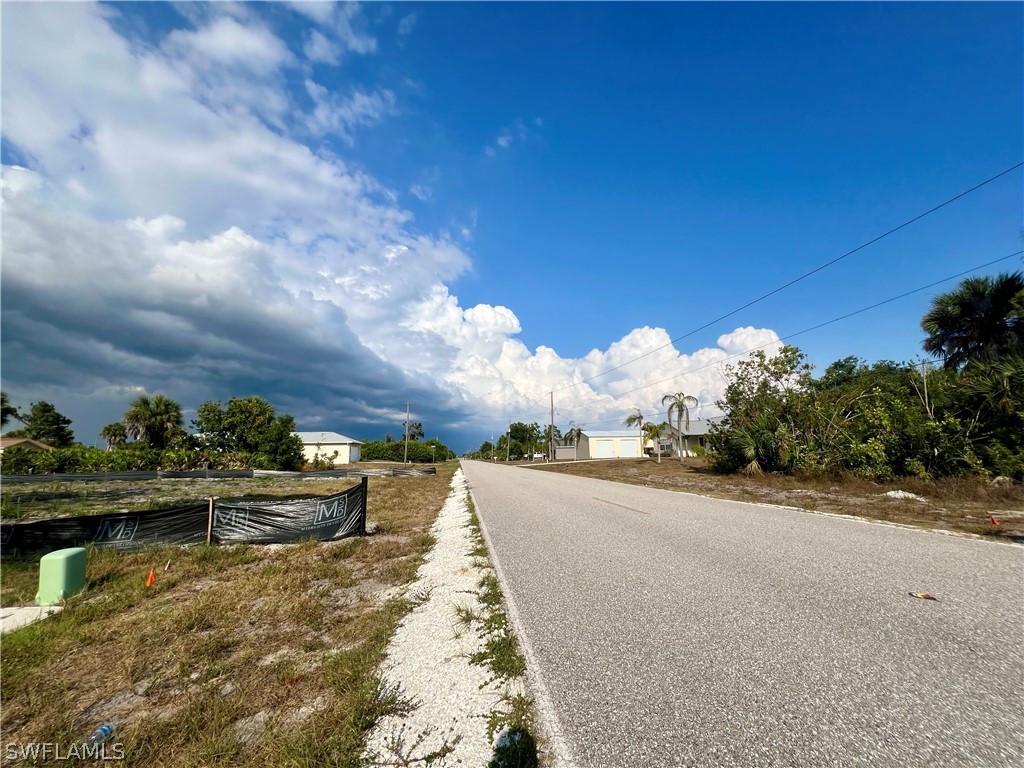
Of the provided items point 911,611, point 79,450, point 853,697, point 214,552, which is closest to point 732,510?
point 911,611

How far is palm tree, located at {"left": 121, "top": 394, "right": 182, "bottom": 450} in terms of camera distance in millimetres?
39281

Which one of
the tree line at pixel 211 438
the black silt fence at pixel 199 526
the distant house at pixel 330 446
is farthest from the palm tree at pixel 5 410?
the black silt fence at pixel 199 526

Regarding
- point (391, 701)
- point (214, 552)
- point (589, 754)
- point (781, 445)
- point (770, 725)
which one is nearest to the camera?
point (589, 754)

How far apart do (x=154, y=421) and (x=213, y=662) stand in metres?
46.8

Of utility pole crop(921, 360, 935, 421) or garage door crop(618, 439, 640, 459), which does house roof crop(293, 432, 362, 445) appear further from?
utility pole crop(921, 360, 935, 421)

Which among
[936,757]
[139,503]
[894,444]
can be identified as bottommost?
[139,503]

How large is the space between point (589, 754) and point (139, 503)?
20503mm

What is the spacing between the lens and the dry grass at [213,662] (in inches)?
113

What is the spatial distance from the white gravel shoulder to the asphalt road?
511mm

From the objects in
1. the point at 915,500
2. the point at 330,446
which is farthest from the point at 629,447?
the point at 915,500

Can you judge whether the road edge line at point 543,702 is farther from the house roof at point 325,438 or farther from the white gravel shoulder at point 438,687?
the house roof at point 325,438

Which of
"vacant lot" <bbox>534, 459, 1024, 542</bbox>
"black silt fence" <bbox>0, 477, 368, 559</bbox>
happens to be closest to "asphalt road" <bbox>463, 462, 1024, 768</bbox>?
"vacant lot" <bbox>534, 459, 1024, 542</bbox>

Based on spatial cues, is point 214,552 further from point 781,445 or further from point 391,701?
point 781,445

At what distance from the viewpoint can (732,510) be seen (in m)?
11.8
